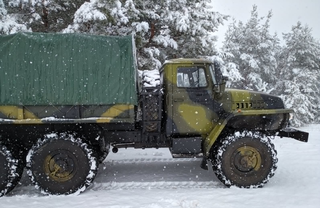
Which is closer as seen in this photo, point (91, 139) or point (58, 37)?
point (58, 37)

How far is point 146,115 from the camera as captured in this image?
214 inches

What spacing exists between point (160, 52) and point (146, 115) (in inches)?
211

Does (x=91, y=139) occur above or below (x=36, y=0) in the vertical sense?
below

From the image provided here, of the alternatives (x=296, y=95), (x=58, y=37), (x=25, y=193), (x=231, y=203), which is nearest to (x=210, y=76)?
(x=231, y=203)

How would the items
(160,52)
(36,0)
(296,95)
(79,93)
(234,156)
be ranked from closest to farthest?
(79,93), (234,156), (36,0), (160,52), (296,95)

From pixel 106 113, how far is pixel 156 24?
5852 millimetres

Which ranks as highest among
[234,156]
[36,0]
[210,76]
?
[36,0]

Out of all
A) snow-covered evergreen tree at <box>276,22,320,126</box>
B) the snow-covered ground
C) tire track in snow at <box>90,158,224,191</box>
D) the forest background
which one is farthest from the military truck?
snow-covered evergreen tree at <box>276,22,320,126</box>

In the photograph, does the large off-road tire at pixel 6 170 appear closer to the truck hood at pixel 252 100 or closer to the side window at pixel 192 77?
the side window at pixel 192 77

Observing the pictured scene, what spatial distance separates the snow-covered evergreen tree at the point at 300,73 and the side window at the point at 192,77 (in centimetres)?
1406

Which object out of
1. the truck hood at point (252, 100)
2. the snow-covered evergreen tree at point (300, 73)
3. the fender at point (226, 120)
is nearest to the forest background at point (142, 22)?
the truck hood at point (252, 100)

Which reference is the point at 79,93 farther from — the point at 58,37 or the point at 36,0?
the point at 36,0

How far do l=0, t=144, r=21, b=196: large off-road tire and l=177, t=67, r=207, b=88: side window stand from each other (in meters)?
3.40

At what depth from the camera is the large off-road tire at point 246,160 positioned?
17.6 feet
